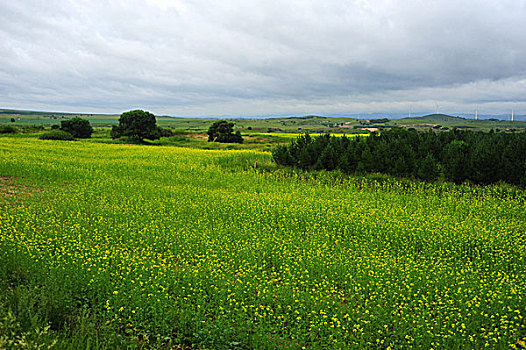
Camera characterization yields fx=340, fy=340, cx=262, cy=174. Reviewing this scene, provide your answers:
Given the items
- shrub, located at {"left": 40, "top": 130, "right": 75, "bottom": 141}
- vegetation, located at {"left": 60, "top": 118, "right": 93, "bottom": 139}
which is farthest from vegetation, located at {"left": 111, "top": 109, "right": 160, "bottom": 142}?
shrub, located at {"left": 40, "top": 130, "right": 75, "bottom": 141}

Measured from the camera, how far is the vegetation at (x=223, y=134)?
62531 mm

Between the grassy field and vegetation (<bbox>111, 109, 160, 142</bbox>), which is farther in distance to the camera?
vegetation (<bbox>111, 109, 160, 142</bbox>)

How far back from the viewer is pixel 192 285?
23.5 feet

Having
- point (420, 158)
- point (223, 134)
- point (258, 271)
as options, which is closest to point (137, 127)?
point (223, 134)

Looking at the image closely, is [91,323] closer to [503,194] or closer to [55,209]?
[55,209]

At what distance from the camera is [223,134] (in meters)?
63.1

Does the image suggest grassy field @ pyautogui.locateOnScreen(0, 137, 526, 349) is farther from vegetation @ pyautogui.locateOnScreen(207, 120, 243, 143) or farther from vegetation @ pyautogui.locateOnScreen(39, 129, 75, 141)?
vegetation @ pyautogui.locateOnScreen(207, 120, 243, 143)

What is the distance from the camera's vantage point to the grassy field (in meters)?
5.72

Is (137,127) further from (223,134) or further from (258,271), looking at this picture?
(258,271)

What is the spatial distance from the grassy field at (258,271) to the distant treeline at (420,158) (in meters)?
4.40

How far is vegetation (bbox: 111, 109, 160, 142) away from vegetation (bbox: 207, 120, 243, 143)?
1042 cm

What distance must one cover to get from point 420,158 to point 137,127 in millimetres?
50973

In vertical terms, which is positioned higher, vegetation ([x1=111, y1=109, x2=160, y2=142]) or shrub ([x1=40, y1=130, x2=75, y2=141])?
vegetation ([x1=111, y1=109, x2=160, y2=142])

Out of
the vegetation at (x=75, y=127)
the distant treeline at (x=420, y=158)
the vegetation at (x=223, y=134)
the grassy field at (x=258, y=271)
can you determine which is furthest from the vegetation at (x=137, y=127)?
the grassy field at (x=258, y=271)
